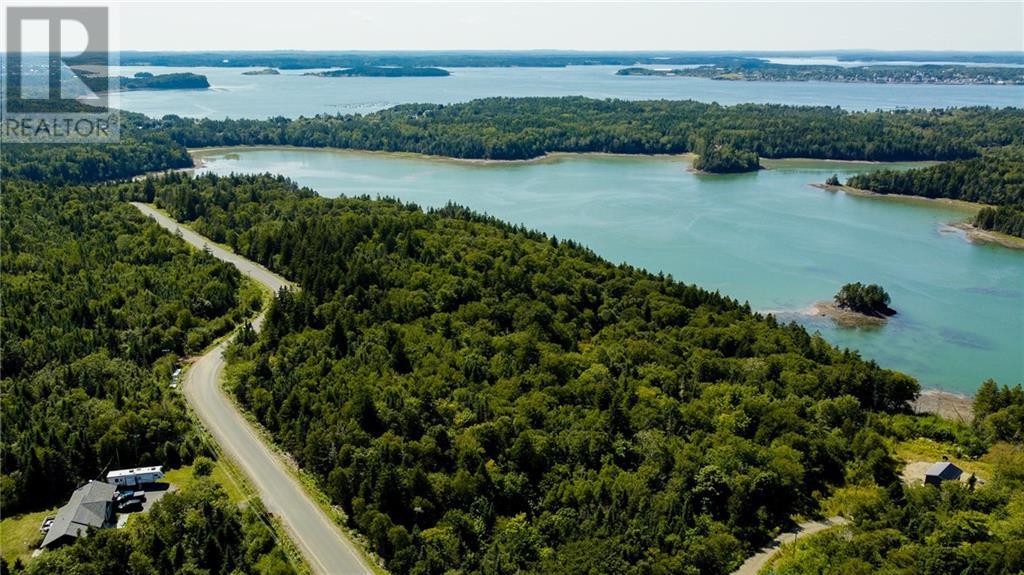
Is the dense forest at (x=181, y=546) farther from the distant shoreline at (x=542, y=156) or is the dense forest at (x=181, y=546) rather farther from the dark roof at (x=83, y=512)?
the distant shoreline at (x=542, y=156)

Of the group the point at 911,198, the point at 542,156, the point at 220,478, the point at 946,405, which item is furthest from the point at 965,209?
the point at 220,478

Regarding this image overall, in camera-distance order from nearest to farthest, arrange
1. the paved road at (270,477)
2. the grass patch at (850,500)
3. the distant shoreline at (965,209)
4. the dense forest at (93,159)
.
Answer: the paved road at (270,477) < the grass patch at (850,500) < the distant shoreline at (965,209) < the dense forest at (93,159)

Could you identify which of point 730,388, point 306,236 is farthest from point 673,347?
point 306,236

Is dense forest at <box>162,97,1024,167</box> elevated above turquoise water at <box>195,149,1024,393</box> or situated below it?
above

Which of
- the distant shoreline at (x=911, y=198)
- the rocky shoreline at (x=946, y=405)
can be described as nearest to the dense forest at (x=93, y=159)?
the rocky shoreline at (x=946, y=405)

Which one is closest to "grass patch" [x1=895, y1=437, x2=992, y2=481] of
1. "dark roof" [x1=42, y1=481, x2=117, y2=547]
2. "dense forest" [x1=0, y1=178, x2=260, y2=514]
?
"dense forest" [x1=0, y1=178, x2=260, y2=514]

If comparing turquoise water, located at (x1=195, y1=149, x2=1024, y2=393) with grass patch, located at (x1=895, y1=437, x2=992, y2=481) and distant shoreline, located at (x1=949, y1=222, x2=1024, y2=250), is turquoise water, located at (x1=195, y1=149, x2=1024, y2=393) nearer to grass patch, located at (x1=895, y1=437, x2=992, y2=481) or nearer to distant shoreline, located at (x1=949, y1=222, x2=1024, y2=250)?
distant shoreline, located at (x1=949, y1=222, x2=1024, y2=250)

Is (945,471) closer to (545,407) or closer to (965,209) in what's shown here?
(545,407)

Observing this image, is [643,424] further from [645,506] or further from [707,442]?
[645,506]
